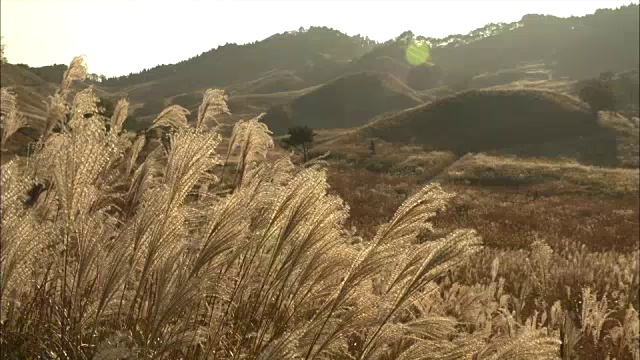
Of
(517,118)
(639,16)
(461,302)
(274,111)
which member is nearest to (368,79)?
(274,111)

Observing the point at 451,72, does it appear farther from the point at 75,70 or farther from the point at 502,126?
the point at 75,70

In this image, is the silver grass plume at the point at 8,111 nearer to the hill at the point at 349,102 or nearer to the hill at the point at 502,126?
the hill at the point at 502,126

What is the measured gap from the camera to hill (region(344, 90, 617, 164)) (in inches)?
2766

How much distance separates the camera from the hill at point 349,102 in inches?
4781

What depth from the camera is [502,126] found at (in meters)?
78.9

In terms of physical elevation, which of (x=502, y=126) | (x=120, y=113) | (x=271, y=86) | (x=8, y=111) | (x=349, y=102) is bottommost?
(x=502, y=126)

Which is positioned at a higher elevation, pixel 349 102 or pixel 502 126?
pixel 349 102

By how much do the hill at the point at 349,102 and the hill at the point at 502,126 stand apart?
3828cm

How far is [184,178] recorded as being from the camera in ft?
7.67

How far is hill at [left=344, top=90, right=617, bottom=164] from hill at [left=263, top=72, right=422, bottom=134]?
38.3m

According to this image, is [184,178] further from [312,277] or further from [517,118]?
[517,118]

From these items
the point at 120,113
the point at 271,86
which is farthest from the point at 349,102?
the point at 120,113

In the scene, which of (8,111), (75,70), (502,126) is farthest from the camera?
(502,126)

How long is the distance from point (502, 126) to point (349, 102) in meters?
53.4
